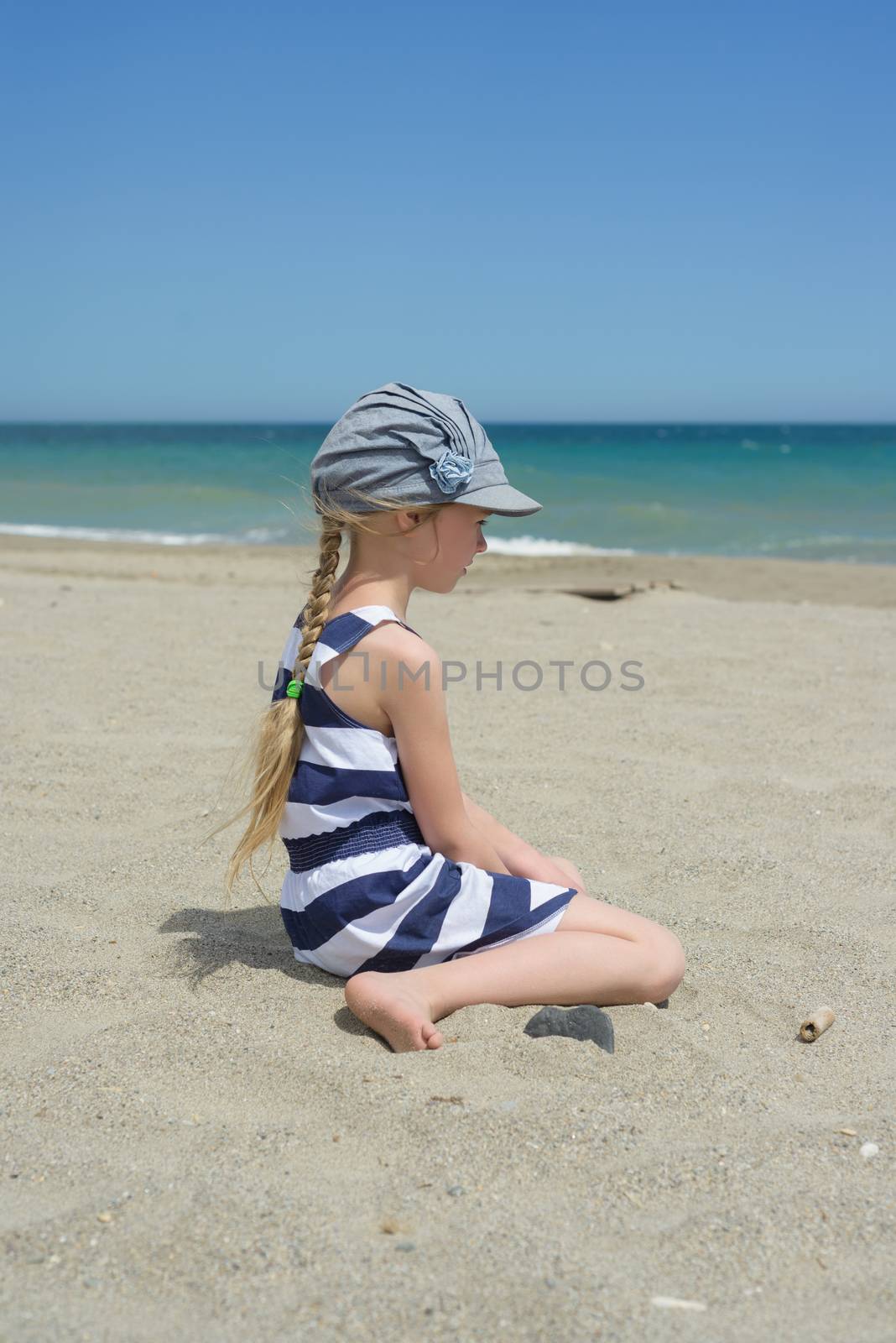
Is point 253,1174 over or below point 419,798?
below

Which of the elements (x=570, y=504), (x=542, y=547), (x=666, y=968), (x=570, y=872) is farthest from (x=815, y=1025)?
(x=570, y=504)

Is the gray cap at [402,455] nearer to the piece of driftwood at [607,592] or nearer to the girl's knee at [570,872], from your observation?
the girl's knee at [570,872]

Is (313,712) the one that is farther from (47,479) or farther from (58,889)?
(47,479)

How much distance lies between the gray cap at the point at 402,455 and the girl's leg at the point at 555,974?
90cm

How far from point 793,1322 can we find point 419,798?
113 centimetres

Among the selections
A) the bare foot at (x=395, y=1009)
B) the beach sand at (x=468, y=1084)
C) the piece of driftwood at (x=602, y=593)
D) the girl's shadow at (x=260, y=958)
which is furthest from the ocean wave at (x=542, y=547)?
the bare foot at (x=395, y=1009)

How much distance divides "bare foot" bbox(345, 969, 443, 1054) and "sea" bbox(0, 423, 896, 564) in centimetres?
97

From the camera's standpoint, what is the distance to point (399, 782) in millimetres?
2250

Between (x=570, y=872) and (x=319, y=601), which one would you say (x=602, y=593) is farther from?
(x=319, y=601)

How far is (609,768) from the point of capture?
3.95 meters

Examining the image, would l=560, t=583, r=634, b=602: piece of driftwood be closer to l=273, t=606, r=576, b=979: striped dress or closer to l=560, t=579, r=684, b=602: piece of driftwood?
l=560, t=579, r=684, b=602: piece of driftwood

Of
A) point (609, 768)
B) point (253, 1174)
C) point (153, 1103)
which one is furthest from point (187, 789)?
point (253, 1174)

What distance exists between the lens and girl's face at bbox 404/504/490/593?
2.30m

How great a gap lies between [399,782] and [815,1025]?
0.98 meters
